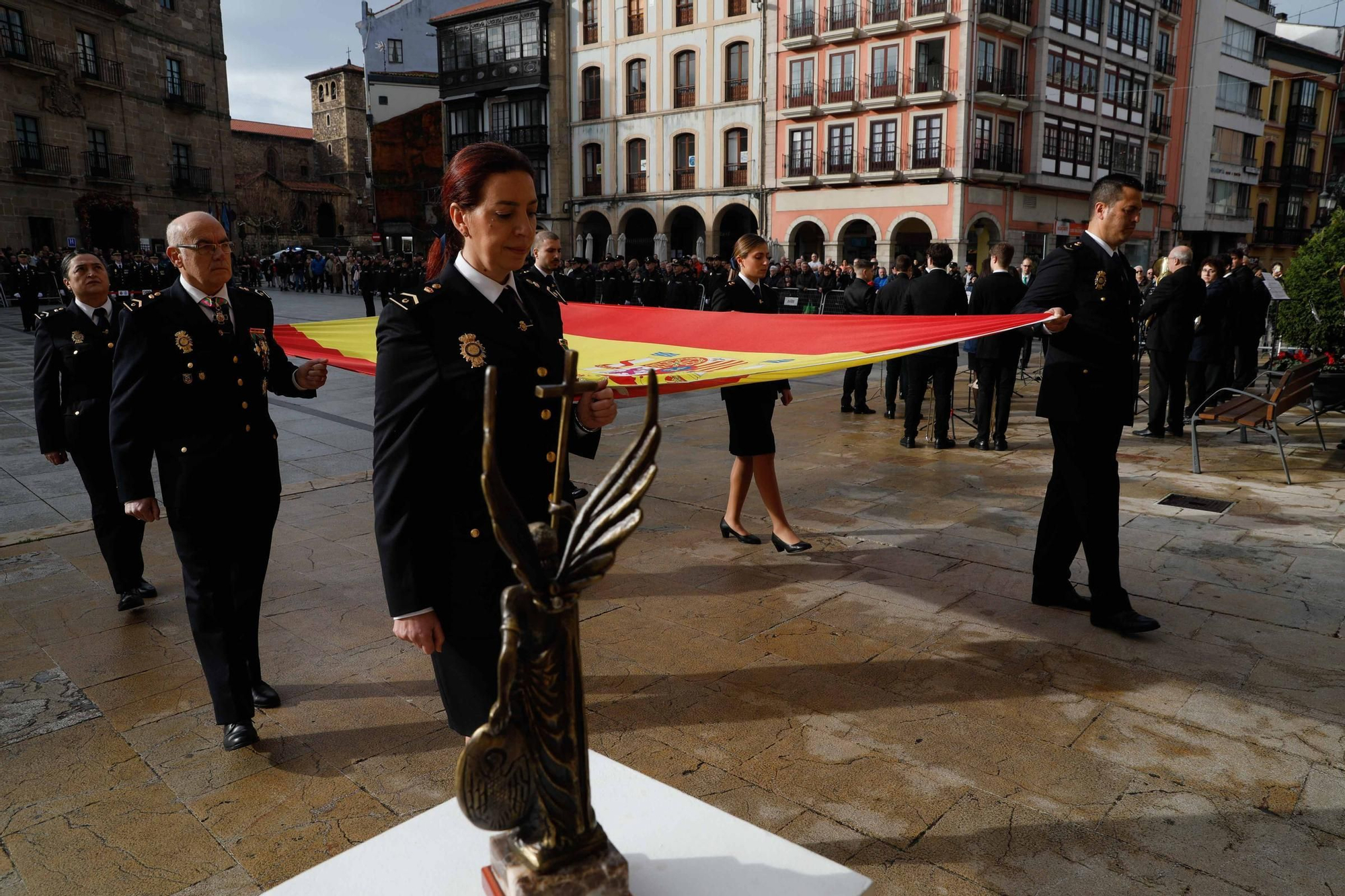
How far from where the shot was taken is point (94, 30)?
3078cm

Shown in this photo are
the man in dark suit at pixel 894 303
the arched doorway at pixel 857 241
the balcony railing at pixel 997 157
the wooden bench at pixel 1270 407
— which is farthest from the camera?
the arched doorway at pixel 857 241

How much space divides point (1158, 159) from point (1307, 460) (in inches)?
1390

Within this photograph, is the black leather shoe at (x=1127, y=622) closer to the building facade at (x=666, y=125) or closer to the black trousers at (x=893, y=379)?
the black trousers at (x=893, y=379)

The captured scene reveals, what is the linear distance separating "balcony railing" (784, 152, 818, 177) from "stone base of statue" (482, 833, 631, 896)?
1212 inches

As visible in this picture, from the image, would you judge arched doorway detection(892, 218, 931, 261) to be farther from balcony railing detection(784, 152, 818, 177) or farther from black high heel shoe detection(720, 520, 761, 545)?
black high heel shoe detection(720, 520, 761, 545)

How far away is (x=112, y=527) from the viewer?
437cm

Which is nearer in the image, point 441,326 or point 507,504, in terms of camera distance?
point 507,504

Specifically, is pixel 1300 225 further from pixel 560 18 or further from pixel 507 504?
pixel 507 504

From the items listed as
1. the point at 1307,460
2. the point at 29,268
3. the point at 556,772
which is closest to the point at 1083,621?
the point at 556,772

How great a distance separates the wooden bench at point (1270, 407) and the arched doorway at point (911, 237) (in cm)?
2285

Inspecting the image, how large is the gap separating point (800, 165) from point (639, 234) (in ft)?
27.3

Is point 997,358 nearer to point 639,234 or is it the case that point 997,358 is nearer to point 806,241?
point 806,241

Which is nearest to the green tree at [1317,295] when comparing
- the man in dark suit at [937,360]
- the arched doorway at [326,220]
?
the man in dark suit at [937,360]

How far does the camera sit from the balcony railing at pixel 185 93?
3362 cm
